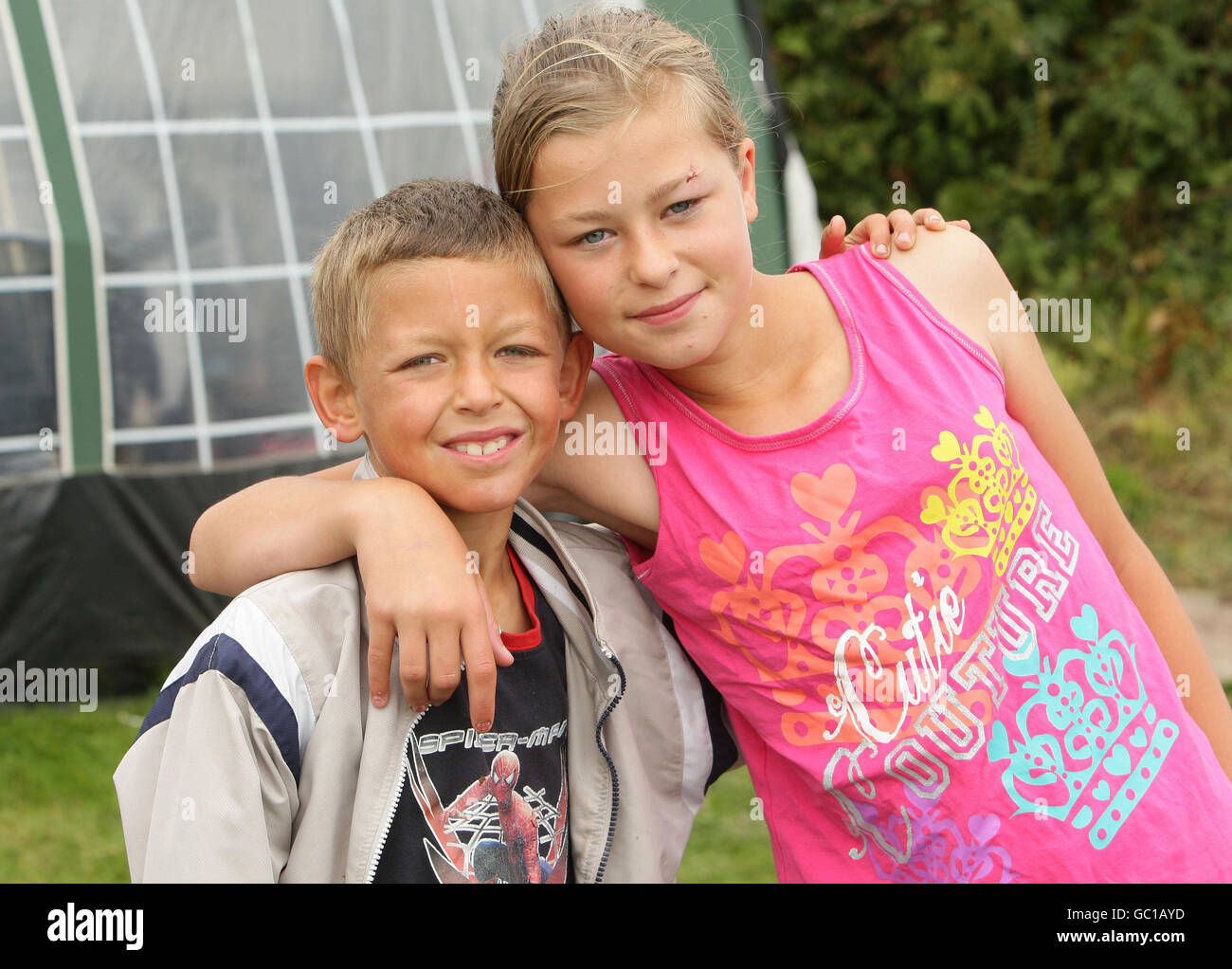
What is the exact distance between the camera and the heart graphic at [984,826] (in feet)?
4.50

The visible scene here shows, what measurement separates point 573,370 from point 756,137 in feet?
7.18

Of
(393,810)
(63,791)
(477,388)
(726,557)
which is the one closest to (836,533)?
(726,557)

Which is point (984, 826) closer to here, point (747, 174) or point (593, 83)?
point (747, 174)

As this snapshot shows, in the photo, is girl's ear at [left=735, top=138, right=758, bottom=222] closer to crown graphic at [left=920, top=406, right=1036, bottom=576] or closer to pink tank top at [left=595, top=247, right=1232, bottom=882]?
pink tank top at [left=595, top=247, right=1232, bottom=882]

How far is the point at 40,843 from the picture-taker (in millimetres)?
2686

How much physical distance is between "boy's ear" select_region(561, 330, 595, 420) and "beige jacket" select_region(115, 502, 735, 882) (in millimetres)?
135

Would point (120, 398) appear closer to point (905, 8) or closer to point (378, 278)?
point (378, 278)

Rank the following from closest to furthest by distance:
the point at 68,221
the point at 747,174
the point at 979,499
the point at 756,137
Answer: the point at 979,499
the point at 747,174
the point at 68,221
the point at 756,137

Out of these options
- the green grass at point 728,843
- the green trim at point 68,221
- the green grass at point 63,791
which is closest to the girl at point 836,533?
the green grass at point 728,843

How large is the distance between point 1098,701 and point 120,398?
2.58 m

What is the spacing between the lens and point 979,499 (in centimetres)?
141

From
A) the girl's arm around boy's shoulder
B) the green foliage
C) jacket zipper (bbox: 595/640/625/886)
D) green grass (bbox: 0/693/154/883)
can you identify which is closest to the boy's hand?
the girl's arm around boy's shoulder

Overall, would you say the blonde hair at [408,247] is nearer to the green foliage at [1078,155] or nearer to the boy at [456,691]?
the boy at [456,691]
